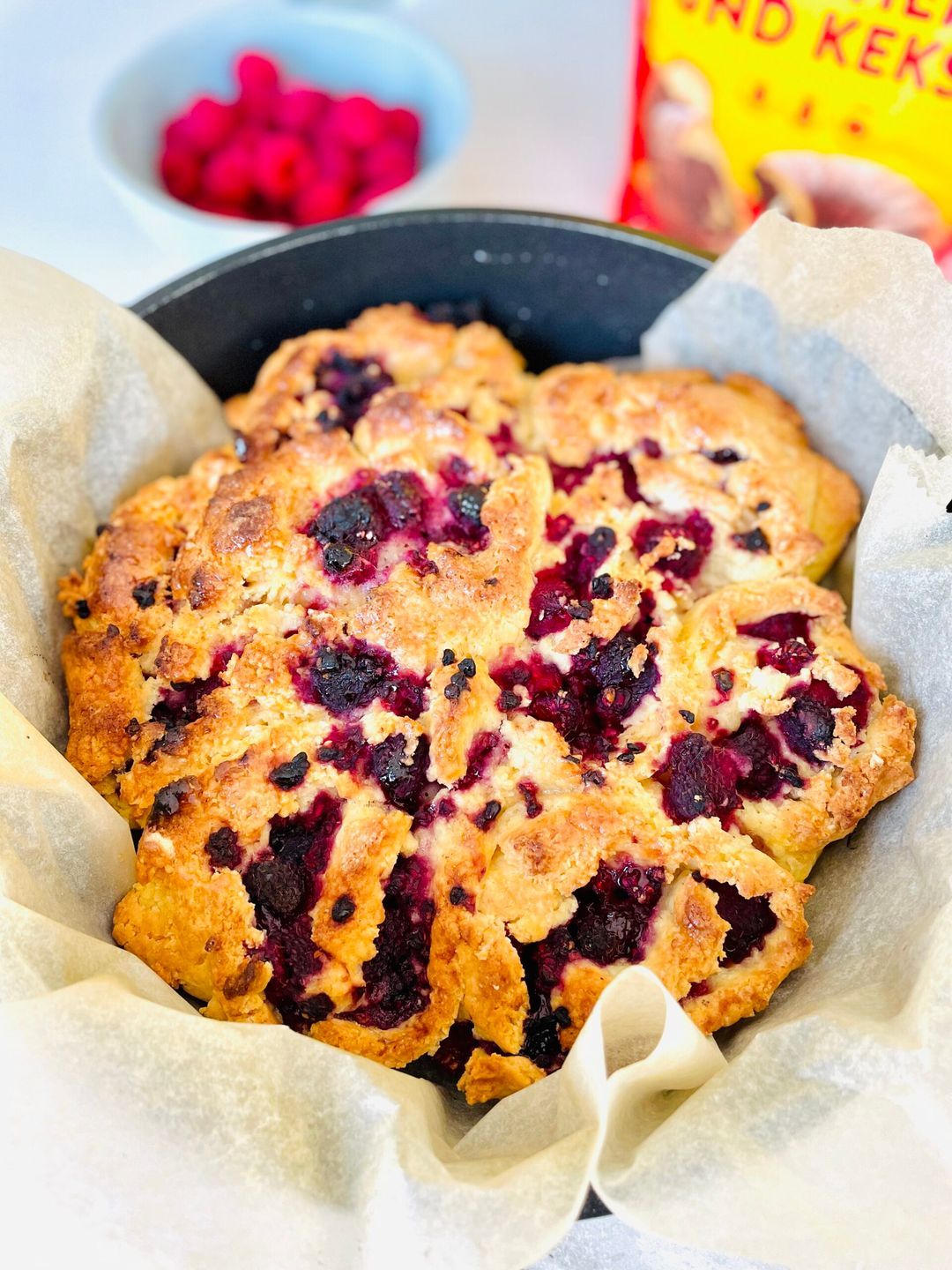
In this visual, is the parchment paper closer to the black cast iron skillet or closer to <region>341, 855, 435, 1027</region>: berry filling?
<region>341, 855, 435, 1027</region>: berry filling

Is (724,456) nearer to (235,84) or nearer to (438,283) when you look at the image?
(438,283)

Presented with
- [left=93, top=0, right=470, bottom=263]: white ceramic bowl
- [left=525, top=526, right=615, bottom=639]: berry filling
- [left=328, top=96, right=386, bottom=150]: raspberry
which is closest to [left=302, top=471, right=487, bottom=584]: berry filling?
[left=525, top=526, right=615, bottom=639]: berry filling

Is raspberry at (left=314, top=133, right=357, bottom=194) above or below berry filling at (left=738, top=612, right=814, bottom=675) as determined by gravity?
above

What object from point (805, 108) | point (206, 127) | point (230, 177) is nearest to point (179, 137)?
point (206, 127)

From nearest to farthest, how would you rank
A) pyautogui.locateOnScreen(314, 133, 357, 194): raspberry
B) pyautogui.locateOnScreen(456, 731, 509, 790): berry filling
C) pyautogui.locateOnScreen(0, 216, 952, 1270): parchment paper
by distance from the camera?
pyautogui.locateOnScreen(0, 216, 952, 1270): parchment paper < pyautogui.locateOnScreen(456, 731, 509, 790): berry filling < pyautogui.locateOnScreen(314, 133, 357, 194): raspberry

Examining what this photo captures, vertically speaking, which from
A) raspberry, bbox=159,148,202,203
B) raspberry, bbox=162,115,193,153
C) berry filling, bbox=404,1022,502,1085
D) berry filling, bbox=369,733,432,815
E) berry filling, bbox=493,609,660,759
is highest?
raspberry, bbox=162,115,193,153

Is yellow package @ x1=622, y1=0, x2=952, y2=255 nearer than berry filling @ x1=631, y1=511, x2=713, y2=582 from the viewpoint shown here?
No

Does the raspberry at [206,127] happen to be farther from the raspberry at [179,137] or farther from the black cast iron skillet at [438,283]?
the black cast iron skillet at [438,283]
